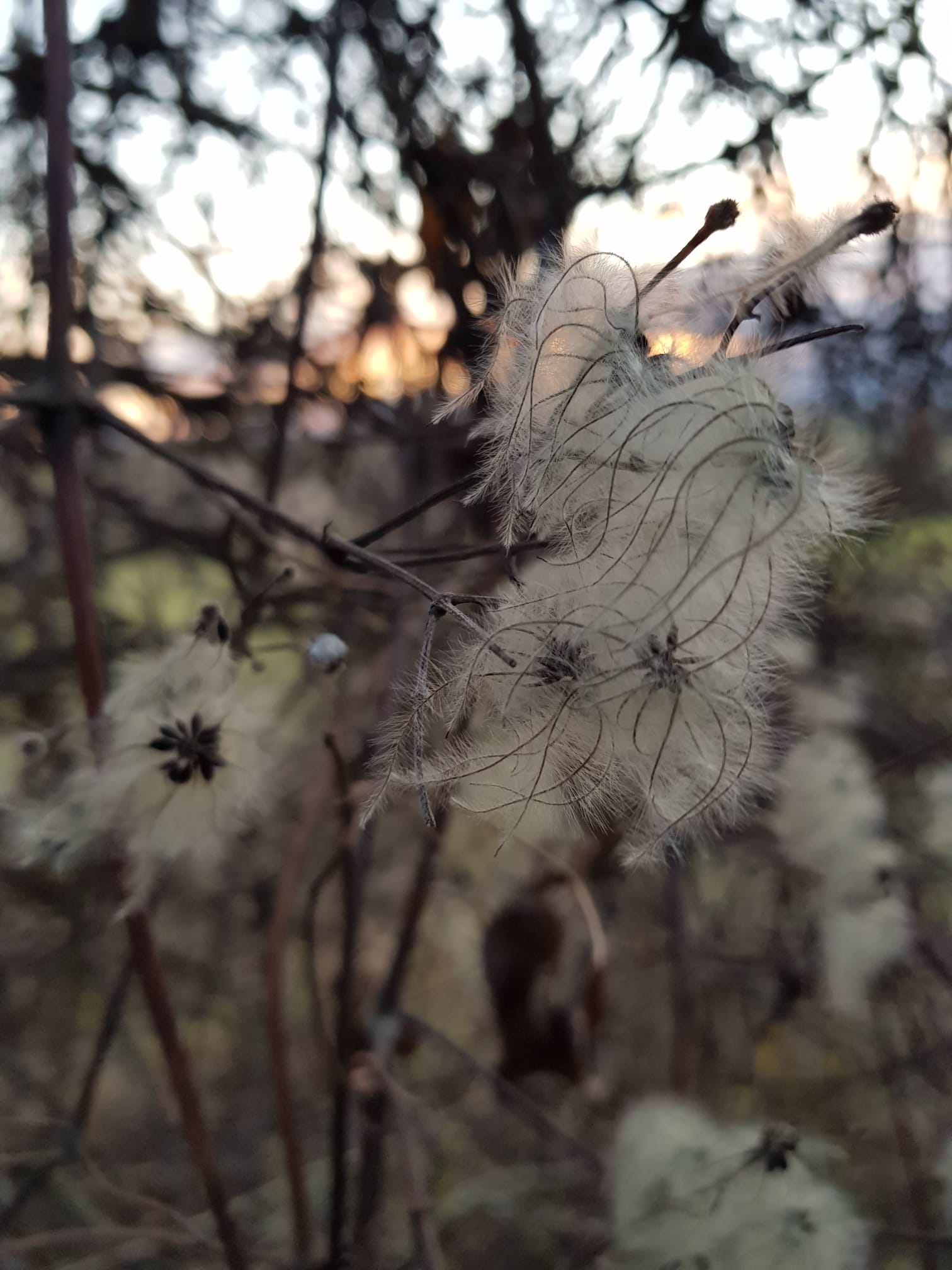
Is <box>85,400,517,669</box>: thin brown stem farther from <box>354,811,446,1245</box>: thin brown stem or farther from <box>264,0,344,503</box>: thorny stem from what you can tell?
<box>354,811,446,1245</box>: thin brown stem

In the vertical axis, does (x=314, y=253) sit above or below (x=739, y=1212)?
above

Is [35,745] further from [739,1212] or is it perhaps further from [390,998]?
[739,1212]

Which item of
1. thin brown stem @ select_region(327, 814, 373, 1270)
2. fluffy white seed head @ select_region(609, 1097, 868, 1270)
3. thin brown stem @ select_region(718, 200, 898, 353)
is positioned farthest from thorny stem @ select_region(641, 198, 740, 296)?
fluffy white seed head @ select_region(609, 1097, 868, 1270)

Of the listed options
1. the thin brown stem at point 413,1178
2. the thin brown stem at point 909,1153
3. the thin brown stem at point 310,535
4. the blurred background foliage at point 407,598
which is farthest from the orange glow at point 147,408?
the thin brown stem at point 909,1153

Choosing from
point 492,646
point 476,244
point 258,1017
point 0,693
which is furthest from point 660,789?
point 258,1017

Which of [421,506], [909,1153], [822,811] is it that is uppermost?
[421,506]

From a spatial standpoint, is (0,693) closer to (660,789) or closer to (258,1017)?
(258,1017)

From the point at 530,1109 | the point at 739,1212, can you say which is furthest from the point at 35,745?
the point at 739,1212
